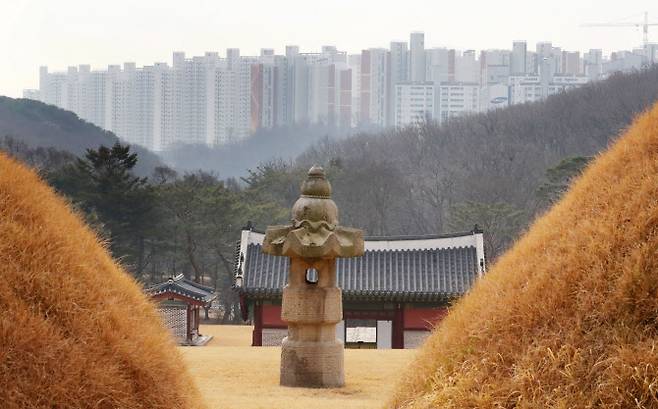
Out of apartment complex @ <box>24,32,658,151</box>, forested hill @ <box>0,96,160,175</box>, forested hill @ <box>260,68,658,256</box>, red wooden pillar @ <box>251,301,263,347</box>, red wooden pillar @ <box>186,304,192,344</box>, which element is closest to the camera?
red wooden pillar @ <box>251,301,263,347</box>

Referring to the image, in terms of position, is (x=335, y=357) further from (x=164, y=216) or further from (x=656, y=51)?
(x=656, y=51)

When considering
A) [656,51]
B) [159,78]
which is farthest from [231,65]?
[656,51]

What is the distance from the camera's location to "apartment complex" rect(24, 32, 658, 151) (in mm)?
113312

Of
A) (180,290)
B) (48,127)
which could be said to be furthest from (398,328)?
(48,127)

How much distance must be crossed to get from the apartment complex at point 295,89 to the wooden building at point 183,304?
281ft

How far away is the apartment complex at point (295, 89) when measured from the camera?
372 feet

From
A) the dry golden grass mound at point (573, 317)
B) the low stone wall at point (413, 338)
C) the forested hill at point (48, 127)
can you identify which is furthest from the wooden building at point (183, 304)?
the forested hill at point (48, 127)

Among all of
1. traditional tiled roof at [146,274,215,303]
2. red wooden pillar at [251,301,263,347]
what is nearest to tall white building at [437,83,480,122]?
traditional tiled roof at [146,274,215,303]

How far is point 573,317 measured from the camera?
596 centimetres

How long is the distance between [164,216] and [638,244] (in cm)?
2980

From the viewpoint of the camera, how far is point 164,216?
34812mm

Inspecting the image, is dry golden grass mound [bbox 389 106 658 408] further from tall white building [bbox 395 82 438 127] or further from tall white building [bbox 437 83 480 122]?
tall white building [bbox 437 83 480 122]

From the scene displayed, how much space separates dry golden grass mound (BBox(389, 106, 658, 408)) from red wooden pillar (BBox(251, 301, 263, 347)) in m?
13.6

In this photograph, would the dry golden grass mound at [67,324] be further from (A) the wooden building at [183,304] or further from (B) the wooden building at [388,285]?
(A) the wooden building at [183,304]
